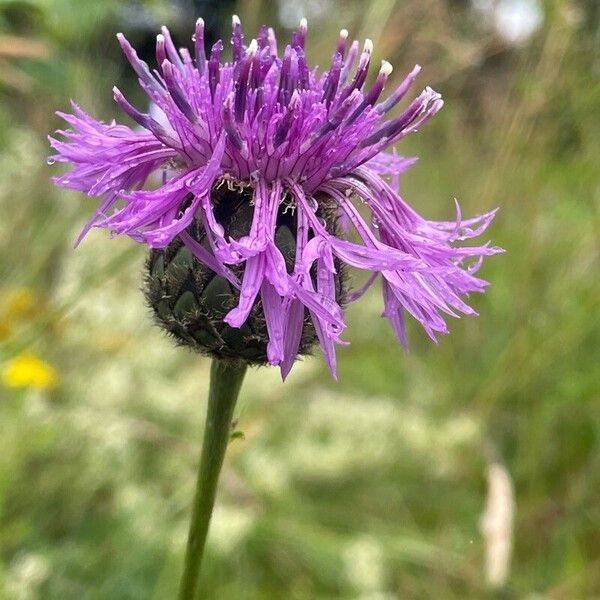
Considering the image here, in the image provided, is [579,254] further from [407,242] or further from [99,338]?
[407,242]

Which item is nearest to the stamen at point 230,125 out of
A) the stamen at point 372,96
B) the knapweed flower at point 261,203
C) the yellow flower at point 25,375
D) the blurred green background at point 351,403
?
the knapweed flower at point 261,203

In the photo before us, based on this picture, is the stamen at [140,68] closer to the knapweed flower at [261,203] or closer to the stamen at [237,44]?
the knapweed flower at [261,203]

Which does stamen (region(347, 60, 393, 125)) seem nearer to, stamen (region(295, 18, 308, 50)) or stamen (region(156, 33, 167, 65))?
stamen (region(295, 18, 308, 50))

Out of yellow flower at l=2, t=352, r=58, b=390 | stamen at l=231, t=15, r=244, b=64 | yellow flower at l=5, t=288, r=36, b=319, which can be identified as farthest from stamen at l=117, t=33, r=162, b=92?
yellow flower at l=5, t=288, r=36, b=319

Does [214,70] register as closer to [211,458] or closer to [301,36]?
[301,36]

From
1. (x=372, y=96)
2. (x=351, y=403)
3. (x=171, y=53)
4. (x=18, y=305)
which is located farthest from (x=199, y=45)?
(x=351, y=403)

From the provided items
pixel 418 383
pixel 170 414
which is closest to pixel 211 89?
pixel 170 414

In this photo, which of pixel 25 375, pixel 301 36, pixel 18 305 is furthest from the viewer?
pixel 18 305
